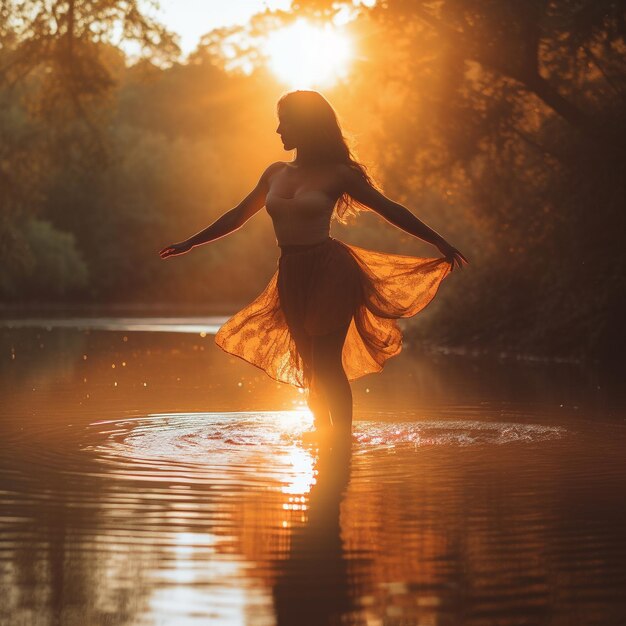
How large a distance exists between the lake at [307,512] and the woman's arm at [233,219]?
1.30 m

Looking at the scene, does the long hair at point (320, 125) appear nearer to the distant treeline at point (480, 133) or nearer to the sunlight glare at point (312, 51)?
the distant treeline at point (480, 133)

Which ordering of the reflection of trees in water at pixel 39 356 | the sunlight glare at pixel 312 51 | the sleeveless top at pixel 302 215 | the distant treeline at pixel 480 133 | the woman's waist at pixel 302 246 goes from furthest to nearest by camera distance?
the sunlight glare at pixel 312 51
the distant treeline at pixel 480 133
the reflection of trees in water at pixel 39 356
the woman's waist at pixel 302 246
the sleeveless top at pixel 302 215

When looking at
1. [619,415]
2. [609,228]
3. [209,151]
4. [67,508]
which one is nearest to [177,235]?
→ [209,151]

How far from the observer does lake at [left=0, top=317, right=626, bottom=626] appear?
5.05 m

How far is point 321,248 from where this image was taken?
9.66 meters

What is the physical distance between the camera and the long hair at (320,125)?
9.51 m

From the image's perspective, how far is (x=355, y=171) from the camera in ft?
31.4

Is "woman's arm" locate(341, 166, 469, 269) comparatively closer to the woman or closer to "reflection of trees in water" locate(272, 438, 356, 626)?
the woman

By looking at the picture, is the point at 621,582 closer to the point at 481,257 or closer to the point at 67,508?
the point at 67,508

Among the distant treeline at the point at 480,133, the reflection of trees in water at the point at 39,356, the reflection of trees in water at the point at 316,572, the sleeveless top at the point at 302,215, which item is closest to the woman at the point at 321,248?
the sleeveless top at the point at 302,215

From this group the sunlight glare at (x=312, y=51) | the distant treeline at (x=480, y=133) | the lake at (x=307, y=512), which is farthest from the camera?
the sunlight glare at (x=312, y=51)

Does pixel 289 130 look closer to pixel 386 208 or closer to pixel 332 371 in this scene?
pixel 386 208

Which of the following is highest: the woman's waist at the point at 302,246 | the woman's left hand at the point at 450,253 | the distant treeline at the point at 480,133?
the distant treeline at the point at 480,133

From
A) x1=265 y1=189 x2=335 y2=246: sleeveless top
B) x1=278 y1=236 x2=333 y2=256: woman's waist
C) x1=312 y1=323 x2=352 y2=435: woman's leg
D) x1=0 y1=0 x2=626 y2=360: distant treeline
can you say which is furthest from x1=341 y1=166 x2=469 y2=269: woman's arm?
x1=312 y1=323 x2=352 y2=435: woman's leg
